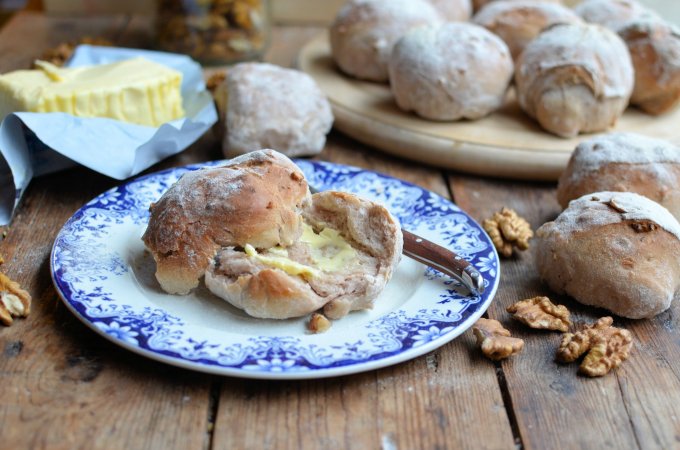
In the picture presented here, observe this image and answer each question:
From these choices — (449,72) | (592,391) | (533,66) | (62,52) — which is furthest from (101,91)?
(592,391)

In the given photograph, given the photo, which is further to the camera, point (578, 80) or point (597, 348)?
point (578, 80)

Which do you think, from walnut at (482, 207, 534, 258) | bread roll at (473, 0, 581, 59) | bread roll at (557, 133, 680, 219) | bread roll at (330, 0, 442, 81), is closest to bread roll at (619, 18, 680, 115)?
bread roll at (473, 0, 581, 59)

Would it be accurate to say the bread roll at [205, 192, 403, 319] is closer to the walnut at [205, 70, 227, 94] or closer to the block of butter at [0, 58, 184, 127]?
the block of butter at [0, 58, 184, 127]

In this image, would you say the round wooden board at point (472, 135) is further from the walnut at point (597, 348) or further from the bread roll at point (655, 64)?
the walnut at point (597, 348)

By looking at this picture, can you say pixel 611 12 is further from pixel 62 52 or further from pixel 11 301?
pixel 11 301

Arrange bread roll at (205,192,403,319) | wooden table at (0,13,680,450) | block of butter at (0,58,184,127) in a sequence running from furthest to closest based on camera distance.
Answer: block of butter at (0,58,184,127) < bread roll at (205,192,403,319) < wooden table at (0,13,680,450)

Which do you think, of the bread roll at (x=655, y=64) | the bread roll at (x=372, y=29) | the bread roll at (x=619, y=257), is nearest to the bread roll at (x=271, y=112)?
the bread roll at (x=372, y=29)
